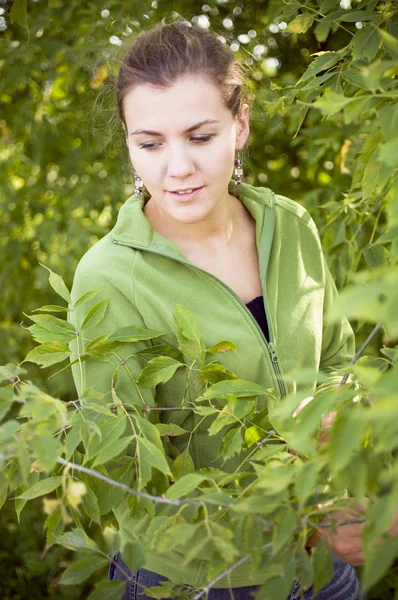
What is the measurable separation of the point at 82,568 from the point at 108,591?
1.7 inches

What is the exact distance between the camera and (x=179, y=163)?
1.27 metres

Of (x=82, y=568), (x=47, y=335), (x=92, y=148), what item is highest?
(x=92, y=148)

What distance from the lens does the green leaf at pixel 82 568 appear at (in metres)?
0.87

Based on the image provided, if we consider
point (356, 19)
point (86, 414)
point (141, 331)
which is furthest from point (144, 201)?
point (86, 414)

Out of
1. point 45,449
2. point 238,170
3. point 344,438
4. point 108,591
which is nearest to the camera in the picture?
point 344,438

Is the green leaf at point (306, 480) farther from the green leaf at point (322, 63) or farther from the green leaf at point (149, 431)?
the green leaf at point (322, 63)

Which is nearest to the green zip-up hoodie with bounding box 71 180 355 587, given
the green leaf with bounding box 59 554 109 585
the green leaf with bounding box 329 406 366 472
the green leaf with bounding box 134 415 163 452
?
the green leaf with bounding box 134 415 163 452

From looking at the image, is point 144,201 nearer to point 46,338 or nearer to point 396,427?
point 46,338

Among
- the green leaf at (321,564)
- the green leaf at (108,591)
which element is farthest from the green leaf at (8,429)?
the green leaf at (321,564)

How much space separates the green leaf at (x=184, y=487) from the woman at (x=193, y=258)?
0.35 meters

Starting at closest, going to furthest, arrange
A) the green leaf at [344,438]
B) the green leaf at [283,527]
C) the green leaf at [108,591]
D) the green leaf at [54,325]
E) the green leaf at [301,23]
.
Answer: the green leaf at [344,438], the green leaf at [283,527], the green leaf at [108,591], the green leaf at [54,325], the green leaf at [301,23]

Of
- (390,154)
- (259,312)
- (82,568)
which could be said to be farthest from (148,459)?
(259,312)

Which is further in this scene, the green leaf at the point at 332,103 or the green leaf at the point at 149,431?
the green leaf at the point at 149,431

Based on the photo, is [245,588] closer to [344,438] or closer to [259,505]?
[259,505]
